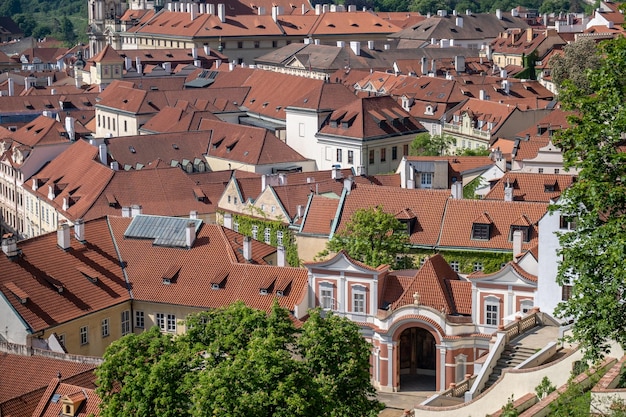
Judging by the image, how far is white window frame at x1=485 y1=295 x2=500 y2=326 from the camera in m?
52.4

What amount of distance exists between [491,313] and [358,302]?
5.58 m

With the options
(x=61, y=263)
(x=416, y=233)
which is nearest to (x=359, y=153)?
(x=416, y=233)

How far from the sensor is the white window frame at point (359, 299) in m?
54.0

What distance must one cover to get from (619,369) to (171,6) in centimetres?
15529

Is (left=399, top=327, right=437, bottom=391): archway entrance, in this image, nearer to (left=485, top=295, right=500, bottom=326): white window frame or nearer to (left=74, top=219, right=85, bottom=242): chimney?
(left=485, top=295, right=500, bottom=326): white window frame

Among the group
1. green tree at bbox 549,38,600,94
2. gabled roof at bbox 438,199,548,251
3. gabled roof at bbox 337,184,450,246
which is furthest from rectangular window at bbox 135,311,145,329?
green tree at bbox 549,38,600,94

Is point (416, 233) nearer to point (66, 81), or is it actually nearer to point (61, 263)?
point (61, 263)

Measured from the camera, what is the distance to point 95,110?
119188 mm

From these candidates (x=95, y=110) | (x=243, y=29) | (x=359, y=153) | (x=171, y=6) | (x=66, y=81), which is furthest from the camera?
(x=171, y=6)

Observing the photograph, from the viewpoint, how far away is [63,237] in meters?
57.1

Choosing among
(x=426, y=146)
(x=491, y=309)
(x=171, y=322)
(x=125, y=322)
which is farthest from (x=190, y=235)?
(x=426, y=146)

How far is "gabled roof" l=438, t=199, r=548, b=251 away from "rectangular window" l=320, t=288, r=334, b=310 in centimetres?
753

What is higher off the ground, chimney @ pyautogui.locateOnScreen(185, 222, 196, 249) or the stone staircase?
chimney @ pyautogui.locateOnScreen(185, 222, 196, 249)

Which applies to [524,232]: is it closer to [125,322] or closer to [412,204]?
[412,204]
